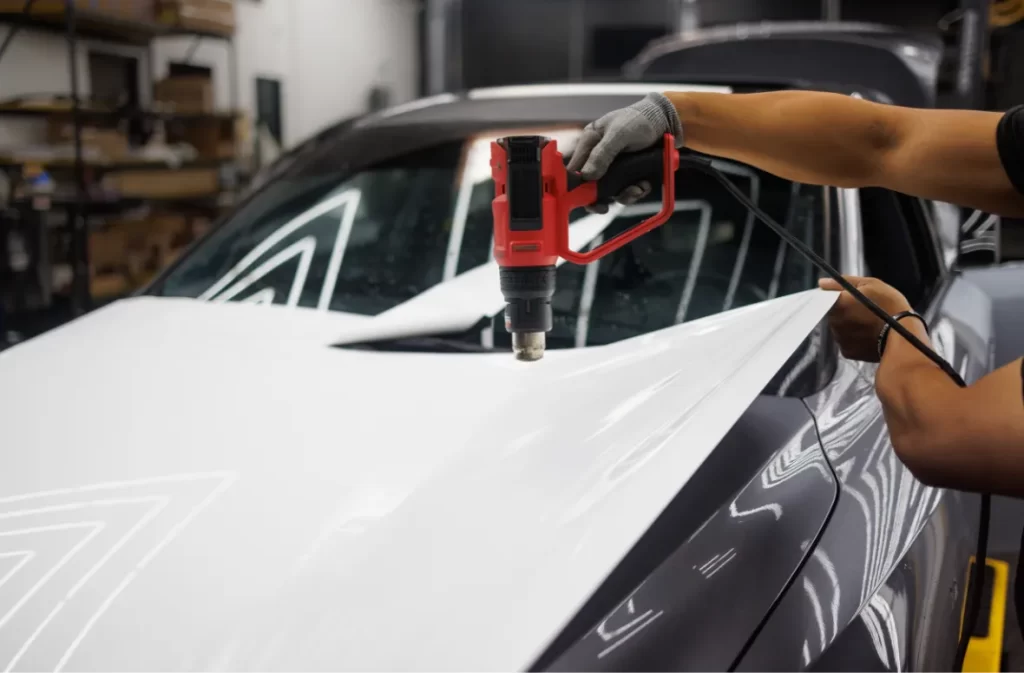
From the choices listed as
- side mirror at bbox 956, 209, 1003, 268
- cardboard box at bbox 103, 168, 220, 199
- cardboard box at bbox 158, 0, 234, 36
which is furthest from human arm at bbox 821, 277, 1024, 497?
cardboard box at bbox 158, 0, 234, 36

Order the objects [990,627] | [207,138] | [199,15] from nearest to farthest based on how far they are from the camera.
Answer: [990,627] → [199,15] → [207,138]

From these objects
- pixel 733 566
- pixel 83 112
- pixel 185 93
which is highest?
pixel 185 93

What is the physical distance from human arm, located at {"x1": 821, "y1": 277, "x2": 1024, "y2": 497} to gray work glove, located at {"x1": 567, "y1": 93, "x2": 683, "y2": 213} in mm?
277

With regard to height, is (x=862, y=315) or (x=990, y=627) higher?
(x=862, y=315)

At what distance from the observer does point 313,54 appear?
6.87 metres

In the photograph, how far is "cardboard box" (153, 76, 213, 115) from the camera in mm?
5465

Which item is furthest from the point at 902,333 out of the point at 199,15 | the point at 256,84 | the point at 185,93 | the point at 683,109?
the point at 256,84

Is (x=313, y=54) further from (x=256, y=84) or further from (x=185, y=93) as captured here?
(x=185, y=93)

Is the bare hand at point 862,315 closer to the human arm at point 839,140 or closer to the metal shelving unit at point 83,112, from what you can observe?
the human arm at point 839,140

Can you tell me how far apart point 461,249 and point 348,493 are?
2.14 ft

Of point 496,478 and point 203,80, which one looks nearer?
point 496,478

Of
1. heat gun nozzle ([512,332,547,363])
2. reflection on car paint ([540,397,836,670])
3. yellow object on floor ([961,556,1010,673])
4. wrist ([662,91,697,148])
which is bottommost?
yellow object on floor ([961,556,1010,673])

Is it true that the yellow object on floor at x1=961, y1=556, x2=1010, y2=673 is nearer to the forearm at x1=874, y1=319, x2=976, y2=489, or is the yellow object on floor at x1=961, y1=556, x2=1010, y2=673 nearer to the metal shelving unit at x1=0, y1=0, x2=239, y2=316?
the forearm at x1=874, y1=319, x2=976, y2=489

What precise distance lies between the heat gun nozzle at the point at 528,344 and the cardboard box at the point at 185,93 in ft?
16.8
